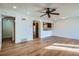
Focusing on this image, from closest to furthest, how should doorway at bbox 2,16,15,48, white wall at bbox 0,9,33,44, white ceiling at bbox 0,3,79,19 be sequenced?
white ceiling at bbox 0,3,79,19 < doorway at bbox 2,16,15,48 < white wall at bbox 0,9,33,44

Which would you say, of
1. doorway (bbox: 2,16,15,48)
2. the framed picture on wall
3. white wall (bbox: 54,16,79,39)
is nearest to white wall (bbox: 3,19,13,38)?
doorway (bbox: 2,16,15,48)

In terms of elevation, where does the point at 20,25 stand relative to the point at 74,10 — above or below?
below

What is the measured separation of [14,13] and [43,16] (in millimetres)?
742

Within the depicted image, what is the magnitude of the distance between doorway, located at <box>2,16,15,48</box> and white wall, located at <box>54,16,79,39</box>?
1.12m

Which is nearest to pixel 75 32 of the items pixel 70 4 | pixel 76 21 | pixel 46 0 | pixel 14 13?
pixel 76 21

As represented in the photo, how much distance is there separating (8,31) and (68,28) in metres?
1.52

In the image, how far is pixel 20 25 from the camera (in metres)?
3.39

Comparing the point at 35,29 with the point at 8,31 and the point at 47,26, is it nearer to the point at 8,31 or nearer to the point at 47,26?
the point at 47,26

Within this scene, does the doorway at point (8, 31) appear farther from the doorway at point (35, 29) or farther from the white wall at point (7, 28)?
the doorway at point (35, 29)

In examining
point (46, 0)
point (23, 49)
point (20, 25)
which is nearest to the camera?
point (46, 0)

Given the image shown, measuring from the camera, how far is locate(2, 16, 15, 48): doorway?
3092 millimetres

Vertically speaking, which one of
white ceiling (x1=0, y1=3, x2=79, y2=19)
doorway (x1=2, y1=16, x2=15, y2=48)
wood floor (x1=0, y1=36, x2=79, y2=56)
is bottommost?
wood floor (x1=0, y1=36, x2=79, y2=56)

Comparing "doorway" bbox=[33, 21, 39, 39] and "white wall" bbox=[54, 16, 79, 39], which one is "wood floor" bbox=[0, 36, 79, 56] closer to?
"white wall" bbox=[54, 16, 79, 39]

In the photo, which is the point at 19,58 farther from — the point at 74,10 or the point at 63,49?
the point at 74,10
